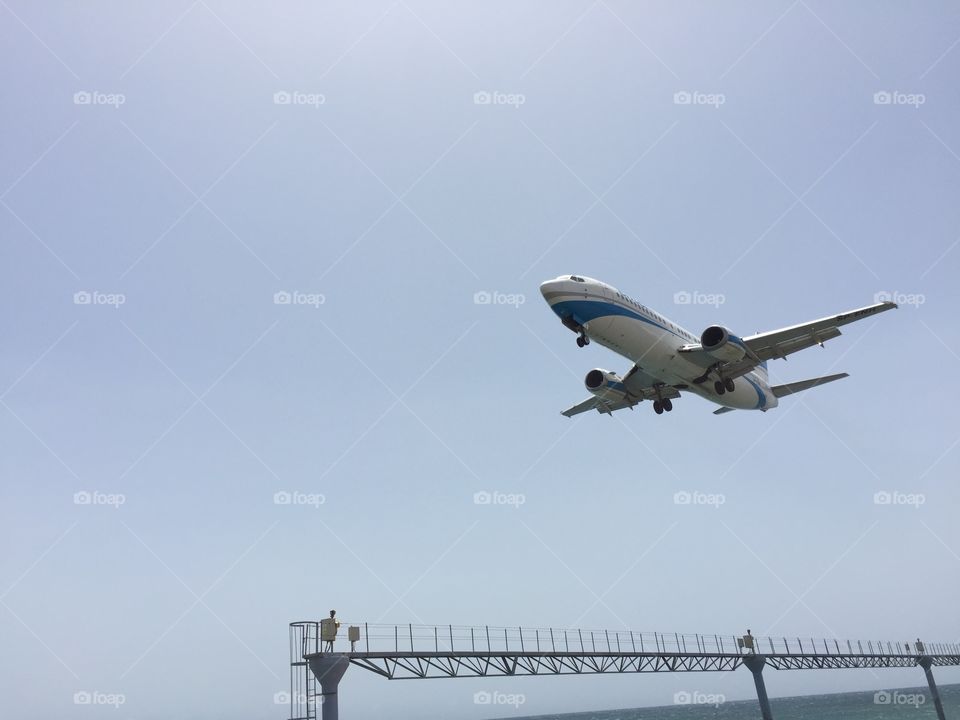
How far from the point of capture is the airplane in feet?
129

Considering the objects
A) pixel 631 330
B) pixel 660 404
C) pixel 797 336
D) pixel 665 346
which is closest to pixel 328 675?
pixel 631 330

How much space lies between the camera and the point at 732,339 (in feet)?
134

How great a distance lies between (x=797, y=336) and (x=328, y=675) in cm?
3213

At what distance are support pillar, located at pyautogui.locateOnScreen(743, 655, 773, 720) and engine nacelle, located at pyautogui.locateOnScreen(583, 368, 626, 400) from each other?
30627mm

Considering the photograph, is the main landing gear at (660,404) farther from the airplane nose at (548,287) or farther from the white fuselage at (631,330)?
the airplane nose at (548,287)

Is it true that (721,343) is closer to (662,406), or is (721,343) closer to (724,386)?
(724,386)

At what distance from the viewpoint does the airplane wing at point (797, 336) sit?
128 feet

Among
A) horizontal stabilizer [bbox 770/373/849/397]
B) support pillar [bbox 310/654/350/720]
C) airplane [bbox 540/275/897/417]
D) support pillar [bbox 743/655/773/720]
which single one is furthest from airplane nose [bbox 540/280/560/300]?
support pillar [bbox 743/655/773/720]

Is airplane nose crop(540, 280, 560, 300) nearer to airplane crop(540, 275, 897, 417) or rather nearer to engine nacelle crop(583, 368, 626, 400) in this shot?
airplane crop(540, 275, 897, 417)

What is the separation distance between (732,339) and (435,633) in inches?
943

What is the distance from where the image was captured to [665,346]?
42.5m

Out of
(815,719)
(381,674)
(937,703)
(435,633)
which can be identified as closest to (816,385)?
(435,633)

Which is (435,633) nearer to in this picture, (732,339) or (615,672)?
(615,672)

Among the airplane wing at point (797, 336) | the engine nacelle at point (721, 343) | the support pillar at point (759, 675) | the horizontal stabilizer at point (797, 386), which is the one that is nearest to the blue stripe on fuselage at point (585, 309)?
the engine nacelle at point (721, 343)
